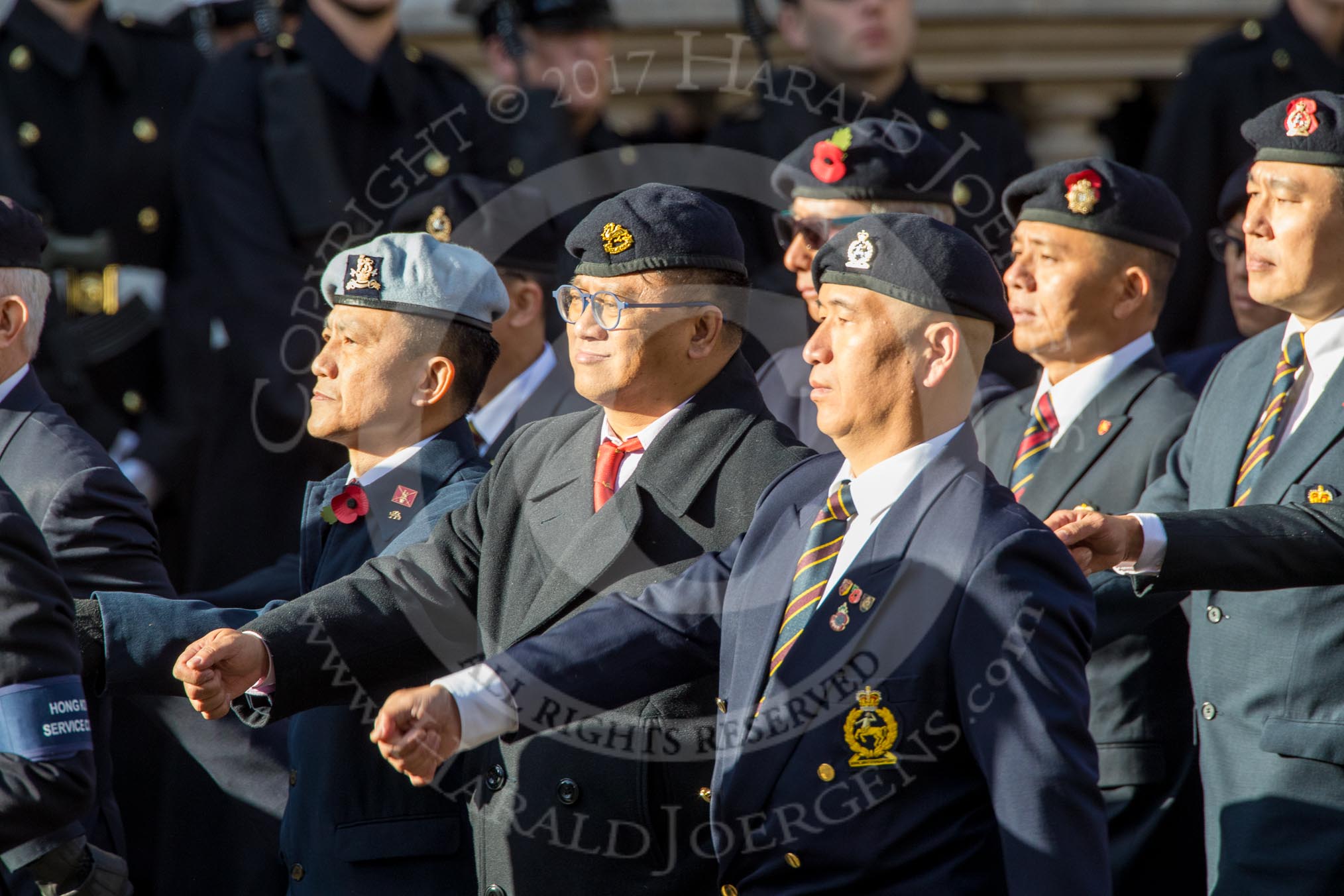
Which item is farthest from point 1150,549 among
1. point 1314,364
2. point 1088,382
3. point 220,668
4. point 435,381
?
point 220,668

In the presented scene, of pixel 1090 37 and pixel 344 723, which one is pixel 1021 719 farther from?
pixel 1090 37

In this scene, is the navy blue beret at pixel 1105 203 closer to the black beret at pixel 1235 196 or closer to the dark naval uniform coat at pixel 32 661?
the black beret at pixel 1235 196

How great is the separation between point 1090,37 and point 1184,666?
15.6 feet

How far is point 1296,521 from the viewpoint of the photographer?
12.3 feet

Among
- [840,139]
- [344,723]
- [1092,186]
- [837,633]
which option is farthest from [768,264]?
[837,633]

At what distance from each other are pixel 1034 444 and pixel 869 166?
0.98 m

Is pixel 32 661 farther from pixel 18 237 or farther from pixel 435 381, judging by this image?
pixel 18 237

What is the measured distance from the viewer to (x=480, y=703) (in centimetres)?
326

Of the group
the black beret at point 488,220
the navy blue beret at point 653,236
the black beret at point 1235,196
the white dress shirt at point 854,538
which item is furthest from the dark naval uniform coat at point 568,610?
the black beret at point 1235,196

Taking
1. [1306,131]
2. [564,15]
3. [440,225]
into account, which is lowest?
[440,225]

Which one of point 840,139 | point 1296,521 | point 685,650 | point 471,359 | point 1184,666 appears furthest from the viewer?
point 840,139

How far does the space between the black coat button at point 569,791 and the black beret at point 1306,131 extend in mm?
2068

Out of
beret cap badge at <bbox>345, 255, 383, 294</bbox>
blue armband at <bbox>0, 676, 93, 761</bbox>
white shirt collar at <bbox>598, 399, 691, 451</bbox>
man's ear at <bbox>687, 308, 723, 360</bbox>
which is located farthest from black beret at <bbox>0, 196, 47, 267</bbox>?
man's ear at <bbox>687, 308, 723, 360</bbox>

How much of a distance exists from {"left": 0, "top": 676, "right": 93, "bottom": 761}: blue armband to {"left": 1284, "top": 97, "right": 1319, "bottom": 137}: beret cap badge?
2.77 meters
